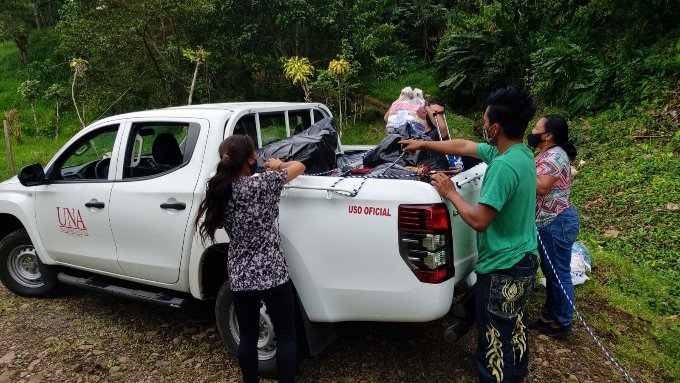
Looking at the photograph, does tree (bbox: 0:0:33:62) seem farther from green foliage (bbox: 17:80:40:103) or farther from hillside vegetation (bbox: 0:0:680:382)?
green foliage (bbox: 17:80:40:103)

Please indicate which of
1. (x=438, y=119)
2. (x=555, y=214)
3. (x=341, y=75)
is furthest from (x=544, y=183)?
(x=341, y=75)

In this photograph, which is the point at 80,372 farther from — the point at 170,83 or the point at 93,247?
the point at 170,83

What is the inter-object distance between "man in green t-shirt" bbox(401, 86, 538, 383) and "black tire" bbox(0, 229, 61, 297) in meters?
4.03

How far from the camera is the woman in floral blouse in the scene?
8.84 feet

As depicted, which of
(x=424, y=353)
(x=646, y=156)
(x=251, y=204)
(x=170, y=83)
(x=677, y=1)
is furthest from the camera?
(x=170, y=83)

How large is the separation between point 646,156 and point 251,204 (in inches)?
277

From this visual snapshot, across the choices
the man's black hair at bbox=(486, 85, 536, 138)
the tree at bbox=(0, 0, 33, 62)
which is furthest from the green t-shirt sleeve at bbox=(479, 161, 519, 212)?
the tree at bbox=(0, 0, 33, 62)

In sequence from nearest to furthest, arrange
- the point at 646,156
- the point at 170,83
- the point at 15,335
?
the point at 15,335
the point at 646,156
the point at 170,83

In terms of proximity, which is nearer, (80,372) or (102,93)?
(80,372)

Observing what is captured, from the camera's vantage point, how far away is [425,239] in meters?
2.65

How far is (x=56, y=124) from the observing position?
54.5 feet

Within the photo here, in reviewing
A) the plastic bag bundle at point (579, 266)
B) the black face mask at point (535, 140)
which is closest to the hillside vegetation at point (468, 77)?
the plastic bag bundle at point (579, 266)

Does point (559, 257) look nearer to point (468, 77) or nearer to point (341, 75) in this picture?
point (341, 75)

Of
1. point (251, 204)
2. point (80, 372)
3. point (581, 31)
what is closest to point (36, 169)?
point (80, 372)
